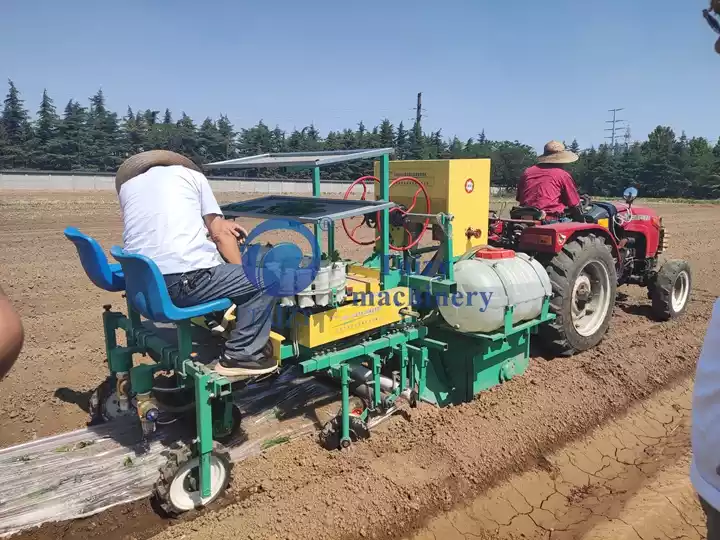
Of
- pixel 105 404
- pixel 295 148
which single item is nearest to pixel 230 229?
pixel 105 404

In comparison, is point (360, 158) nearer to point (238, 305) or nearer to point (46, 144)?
point (238, 305)

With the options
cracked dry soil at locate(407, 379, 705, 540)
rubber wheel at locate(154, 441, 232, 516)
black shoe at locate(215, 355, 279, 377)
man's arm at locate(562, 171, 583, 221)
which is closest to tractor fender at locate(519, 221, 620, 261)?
man's arm at locate(562, 171, 583, 221)

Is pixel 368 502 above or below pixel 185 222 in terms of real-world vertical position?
below

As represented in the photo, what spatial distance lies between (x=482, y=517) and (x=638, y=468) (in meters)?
1.30

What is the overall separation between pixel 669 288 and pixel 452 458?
4.36 meters

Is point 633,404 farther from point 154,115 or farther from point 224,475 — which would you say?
point 154,115

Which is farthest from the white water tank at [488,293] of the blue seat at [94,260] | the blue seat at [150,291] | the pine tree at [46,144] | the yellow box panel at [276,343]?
the pine tree at [46,144]

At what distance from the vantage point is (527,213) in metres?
5.64

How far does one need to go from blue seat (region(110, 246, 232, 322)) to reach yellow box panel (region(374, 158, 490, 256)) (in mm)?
1833

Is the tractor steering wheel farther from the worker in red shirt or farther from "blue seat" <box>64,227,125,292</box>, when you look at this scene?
the worker in red shirt

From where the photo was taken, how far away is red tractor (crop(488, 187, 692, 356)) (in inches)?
196

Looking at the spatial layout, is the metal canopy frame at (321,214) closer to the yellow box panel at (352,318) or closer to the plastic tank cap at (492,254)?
the yellow box panel at (352,318)

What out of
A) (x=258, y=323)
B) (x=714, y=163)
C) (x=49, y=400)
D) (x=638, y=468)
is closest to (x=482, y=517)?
(x=638, y=468)

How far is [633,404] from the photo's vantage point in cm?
462
